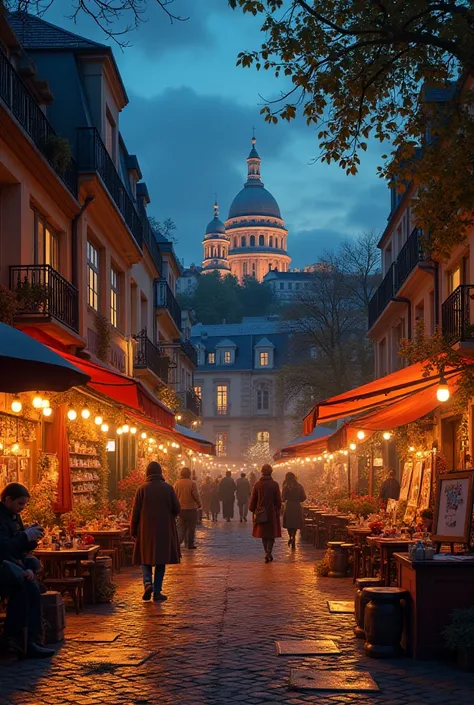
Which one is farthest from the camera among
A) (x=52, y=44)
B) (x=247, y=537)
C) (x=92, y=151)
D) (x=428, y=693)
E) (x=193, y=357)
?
(x=193, y=357)

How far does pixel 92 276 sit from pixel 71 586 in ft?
38.5

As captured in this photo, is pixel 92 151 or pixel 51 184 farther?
pixel 92 151

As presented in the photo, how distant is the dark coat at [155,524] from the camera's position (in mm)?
14688

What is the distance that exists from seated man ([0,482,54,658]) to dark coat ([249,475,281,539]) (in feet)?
35.0

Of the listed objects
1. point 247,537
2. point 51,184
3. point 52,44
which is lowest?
point 247,537

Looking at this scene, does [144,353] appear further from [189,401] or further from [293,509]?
[189,401]

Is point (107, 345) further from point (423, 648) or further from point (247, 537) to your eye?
point (423, 648)

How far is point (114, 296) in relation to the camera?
27797mm

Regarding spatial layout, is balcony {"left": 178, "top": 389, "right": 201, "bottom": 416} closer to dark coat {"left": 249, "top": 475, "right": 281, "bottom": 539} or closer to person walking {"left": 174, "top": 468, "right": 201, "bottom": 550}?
person walking {"left": 174, "top": 468, "right": 201, "bottom": 550}

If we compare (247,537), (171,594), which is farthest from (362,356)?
(171,594)

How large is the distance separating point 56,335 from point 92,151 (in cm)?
504

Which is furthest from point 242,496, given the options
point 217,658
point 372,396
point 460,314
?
point 217,658

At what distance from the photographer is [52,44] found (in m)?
23.3

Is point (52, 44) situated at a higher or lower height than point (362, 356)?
higher
